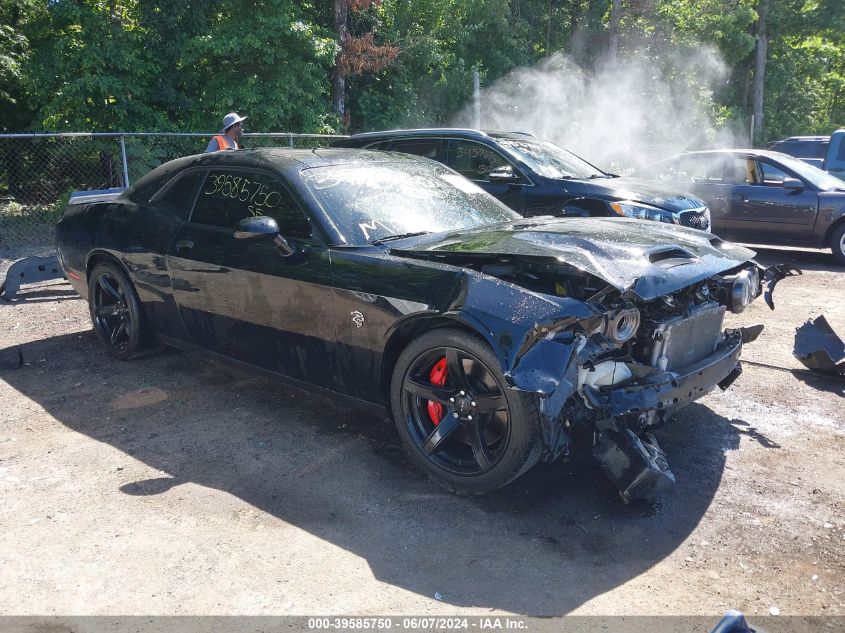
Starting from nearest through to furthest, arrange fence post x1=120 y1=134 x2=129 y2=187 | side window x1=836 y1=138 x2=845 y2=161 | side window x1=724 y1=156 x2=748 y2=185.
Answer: side window x1=724 y1=156 x2=748 y2=185 < fence post x1=120 y1=134 x2=129 y2=187 < side window x1=836 y1=138 x2=845 y2=161

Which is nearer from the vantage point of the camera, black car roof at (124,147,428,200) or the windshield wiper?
the windshield wiper

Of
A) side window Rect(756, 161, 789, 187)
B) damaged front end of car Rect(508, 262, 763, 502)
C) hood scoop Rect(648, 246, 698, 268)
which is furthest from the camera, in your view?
side window Rect(756, 161, 789, 187)

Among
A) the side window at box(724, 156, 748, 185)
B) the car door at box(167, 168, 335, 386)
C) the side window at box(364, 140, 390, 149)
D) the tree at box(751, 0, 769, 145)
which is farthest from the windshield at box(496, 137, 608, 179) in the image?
the tree at box(751, 0, 769, 145)

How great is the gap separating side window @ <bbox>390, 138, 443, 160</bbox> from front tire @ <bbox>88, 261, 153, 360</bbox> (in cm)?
409

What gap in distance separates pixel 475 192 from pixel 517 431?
2289mm

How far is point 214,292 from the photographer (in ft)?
15.9

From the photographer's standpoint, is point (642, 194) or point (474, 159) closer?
point (642, 194)

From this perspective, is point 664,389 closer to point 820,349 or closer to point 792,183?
point 820,349

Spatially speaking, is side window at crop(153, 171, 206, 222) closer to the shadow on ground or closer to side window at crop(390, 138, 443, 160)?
the shadow on ground

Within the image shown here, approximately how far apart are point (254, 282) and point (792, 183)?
8.89 metres

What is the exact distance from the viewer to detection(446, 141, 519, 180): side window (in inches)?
333

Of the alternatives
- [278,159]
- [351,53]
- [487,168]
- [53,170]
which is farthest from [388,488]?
[351,53]

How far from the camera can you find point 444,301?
3.67 m

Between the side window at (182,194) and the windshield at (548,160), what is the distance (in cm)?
425
